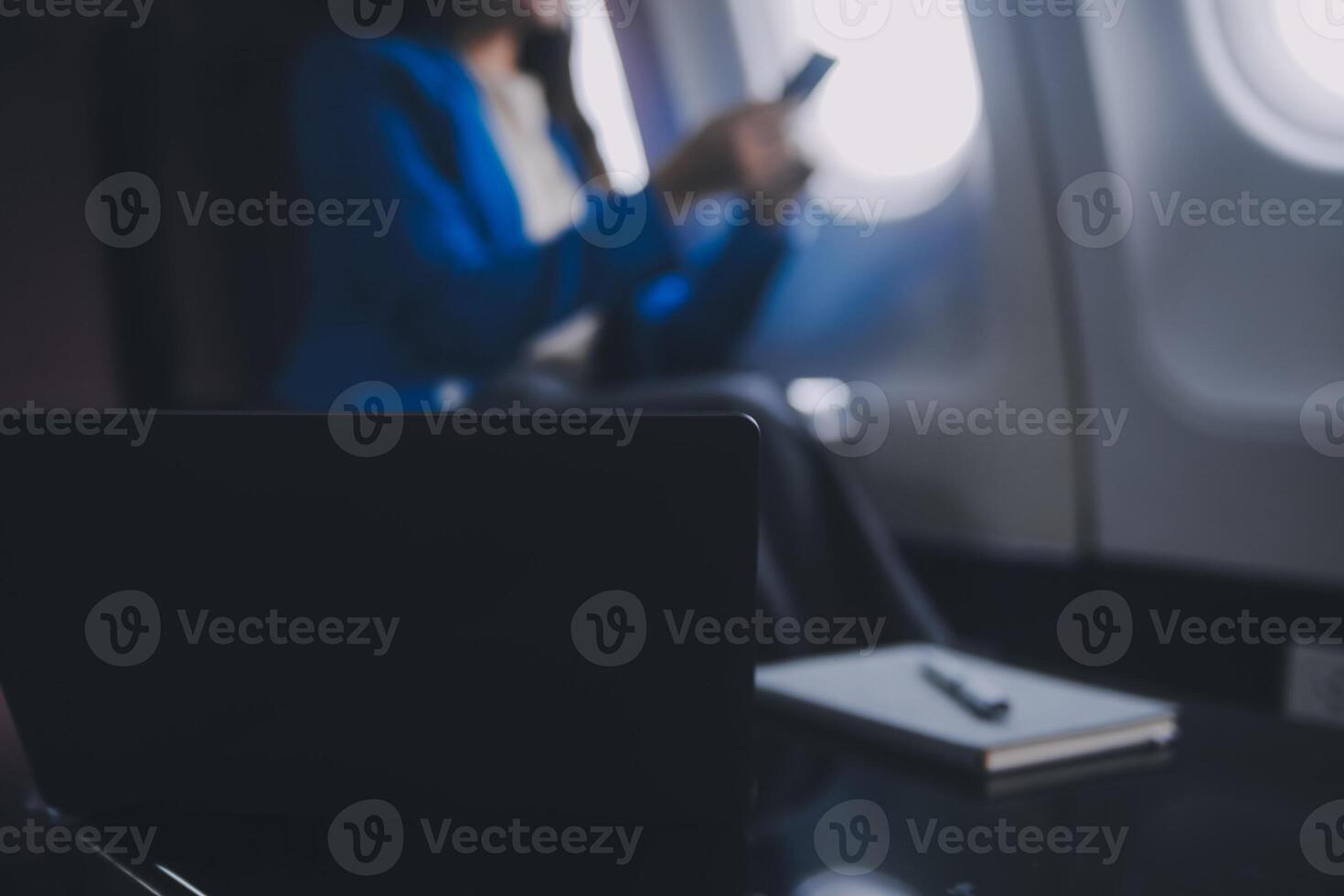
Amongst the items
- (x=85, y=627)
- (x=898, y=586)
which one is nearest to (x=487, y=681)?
(x=85, y=627)

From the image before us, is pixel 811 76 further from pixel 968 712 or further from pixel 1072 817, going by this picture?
pixel 1072 817

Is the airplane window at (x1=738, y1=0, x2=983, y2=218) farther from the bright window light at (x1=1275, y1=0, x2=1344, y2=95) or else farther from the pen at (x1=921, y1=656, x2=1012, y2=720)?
the pen at (x1=921, y1=656, x2=1012, y2=720)

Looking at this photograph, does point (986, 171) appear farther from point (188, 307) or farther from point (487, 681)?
point (487, 681)

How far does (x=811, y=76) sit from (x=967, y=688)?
3.46ft

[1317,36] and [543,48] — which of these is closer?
[1317,36]

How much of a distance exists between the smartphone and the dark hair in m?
0.33

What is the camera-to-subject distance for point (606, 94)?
1.82 meters

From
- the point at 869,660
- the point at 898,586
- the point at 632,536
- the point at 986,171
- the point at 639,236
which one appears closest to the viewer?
the point at 632,536

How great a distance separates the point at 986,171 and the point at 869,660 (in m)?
0.93

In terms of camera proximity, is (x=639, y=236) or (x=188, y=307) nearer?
(x=188, y=307)

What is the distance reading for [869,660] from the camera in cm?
91

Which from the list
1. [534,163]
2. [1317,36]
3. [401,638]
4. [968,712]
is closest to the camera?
[401,638]

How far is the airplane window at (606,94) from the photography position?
1787 millimetres

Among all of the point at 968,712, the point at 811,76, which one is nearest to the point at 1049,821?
the point at 968,712
